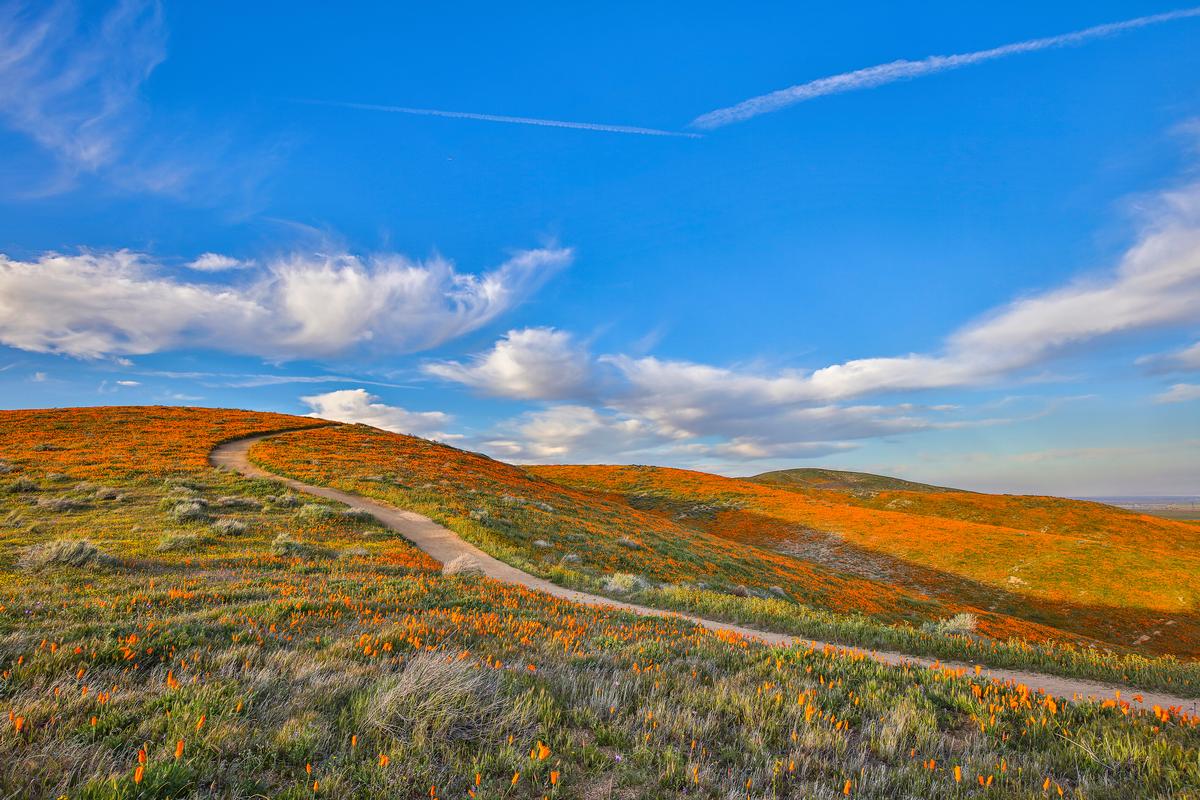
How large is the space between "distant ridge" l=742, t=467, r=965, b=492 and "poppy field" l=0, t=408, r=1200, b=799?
103996 millimetres

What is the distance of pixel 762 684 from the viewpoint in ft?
19.4

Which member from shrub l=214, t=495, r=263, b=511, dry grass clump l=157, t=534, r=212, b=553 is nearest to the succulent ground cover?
shrub l=214, t=495, r=263, b=511

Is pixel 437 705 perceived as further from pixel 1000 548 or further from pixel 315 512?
pixel 1000 548

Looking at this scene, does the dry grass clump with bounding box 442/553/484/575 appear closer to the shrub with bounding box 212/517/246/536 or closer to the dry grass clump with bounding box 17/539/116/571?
the shrub with bounding box 212/517/246/536

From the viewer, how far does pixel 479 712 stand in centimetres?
460

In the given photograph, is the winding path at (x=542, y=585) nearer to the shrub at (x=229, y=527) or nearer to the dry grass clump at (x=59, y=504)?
the shrub at (x=229, y=527)

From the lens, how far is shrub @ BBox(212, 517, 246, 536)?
56.8 ft

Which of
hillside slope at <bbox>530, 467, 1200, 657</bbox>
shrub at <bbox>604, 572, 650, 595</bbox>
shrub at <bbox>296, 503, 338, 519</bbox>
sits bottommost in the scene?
hillside slope at <bbox>530, 467, 1200, 657</bbox>

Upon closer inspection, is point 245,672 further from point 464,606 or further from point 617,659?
point 464,606

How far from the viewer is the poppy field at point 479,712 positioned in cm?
365

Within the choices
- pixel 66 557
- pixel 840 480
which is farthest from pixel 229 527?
pixel 840 480

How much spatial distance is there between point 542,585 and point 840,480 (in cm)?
11305

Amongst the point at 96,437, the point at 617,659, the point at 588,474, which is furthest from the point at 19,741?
the point at 588,474

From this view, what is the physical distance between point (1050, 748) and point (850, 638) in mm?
6159
